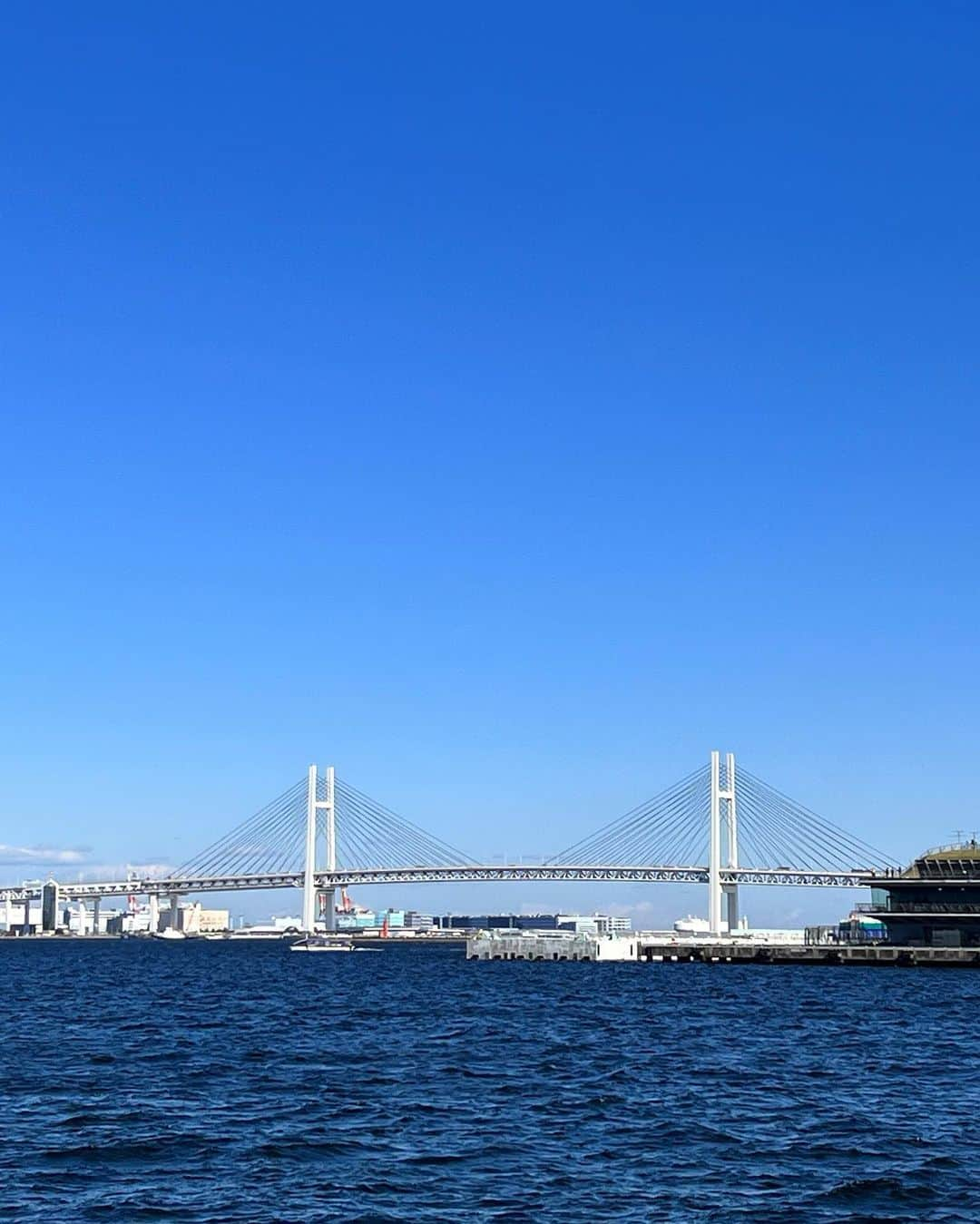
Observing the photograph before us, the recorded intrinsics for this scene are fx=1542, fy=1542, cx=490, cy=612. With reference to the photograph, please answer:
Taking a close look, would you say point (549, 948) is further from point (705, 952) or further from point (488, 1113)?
point (488, 1113)

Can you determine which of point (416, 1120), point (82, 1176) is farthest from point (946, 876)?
point (82, 1176)

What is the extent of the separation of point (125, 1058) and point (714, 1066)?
53.2 ft

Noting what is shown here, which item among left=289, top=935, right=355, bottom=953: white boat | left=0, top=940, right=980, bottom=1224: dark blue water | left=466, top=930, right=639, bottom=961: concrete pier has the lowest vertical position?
left=289, top=935, right=355, bottom=953: white boat

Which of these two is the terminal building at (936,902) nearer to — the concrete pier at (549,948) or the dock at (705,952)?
the dock at (705,952)

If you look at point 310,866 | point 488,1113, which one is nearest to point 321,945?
point 310,866

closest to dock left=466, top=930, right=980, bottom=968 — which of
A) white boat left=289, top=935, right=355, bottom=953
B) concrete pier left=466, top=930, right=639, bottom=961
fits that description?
concrete pier left=466, top=930, right=639, bottom=961

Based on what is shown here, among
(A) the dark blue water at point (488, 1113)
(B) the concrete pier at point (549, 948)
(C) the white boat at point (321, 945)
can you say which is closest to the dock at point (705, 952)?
(B) the concrete pier at point (549, 948)

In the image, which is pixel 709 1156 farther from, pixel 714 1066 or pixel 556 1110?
pixel 714 1066

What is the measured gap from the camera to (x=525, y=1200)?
78.7 feet

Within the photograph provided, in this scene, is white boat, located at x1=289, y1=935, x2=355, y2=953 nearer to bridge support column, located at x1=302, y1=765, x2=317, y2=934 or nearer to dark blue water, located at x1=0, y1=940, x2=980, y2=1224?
bridge support column, located at x1=302, y1=765, x2=317, y2=934

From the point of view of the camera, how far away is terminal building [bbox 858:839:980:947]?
11088 centimetres

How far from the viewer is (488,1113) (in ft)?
106

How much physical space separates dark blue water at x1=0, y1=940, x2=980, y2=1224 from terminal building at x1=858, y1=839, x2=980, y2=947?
1951 inches

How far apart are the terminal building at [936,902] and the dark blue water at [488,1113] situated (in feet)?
163
